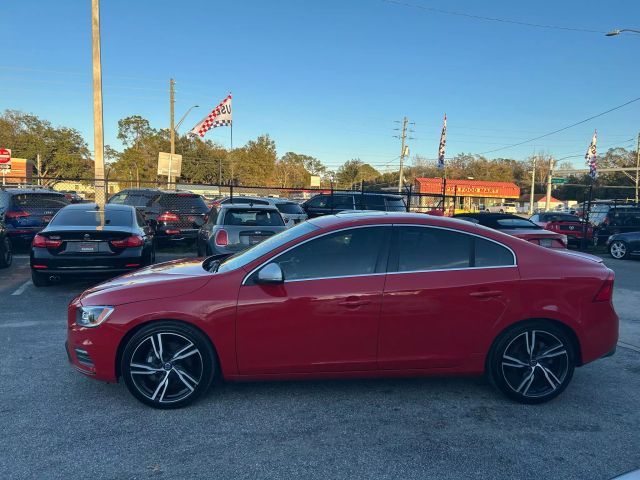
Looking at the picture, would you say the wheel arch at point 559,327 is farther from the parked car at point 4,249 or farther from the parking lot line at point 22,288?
the parked car at point 4,249

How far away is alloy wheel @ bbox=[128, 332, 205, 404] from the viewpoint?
11.9 feet

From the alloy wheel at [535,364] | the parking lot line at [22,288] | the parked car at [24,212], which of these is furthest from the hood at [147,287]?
the parked car at [24,212]

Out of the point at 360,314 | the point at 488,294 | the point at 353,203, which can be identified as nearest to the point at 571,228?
the point at 353,203

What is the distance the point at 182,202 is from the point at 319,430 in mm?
10516

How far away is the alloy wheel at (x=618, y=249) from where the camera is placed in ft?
48.0

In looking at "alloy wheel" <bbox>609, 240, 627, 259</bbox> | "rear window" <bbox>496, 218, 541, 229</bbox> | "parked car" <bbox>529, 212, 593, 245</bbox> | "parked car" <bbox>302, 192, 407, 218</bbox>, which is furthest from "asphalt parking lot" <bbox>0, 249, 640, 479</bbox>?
"parked car" <bbox>529, 212, 593, 245</bbox>

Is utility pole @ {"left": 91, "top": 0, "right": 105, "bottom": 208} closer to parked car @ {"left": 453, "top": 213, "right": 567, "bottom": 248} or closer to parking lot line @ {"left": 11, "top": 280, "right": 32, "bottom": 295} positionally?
parking lot line @ {"left": 11, "top": 280, "right": 32, "bottom": 295}

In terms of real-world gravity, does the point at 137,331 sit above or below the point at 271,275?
below

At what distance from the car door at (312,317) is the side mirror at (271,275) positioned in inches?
2.8

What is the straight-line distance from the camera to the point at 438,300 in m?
3.76

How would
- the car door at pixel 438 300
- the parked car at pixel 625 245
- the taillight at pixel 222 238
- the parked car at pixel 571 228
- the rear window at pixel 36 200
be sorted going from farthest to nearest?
the parked car at pixel 571 228 < the parked car at pixel 625 245 < the rear window at pixel 36 200 < the taillight at pixel 222 238 < the car door at pixel 438 300

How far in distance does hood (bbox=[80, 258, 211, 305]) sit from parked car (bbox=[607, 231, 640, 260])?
14724 mm

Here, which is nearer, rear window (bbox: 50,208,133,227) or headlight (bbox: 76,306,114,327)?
headlight (bbox: 76,306,114,327)

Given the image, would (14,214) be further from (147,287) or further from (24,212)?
(147,287)
